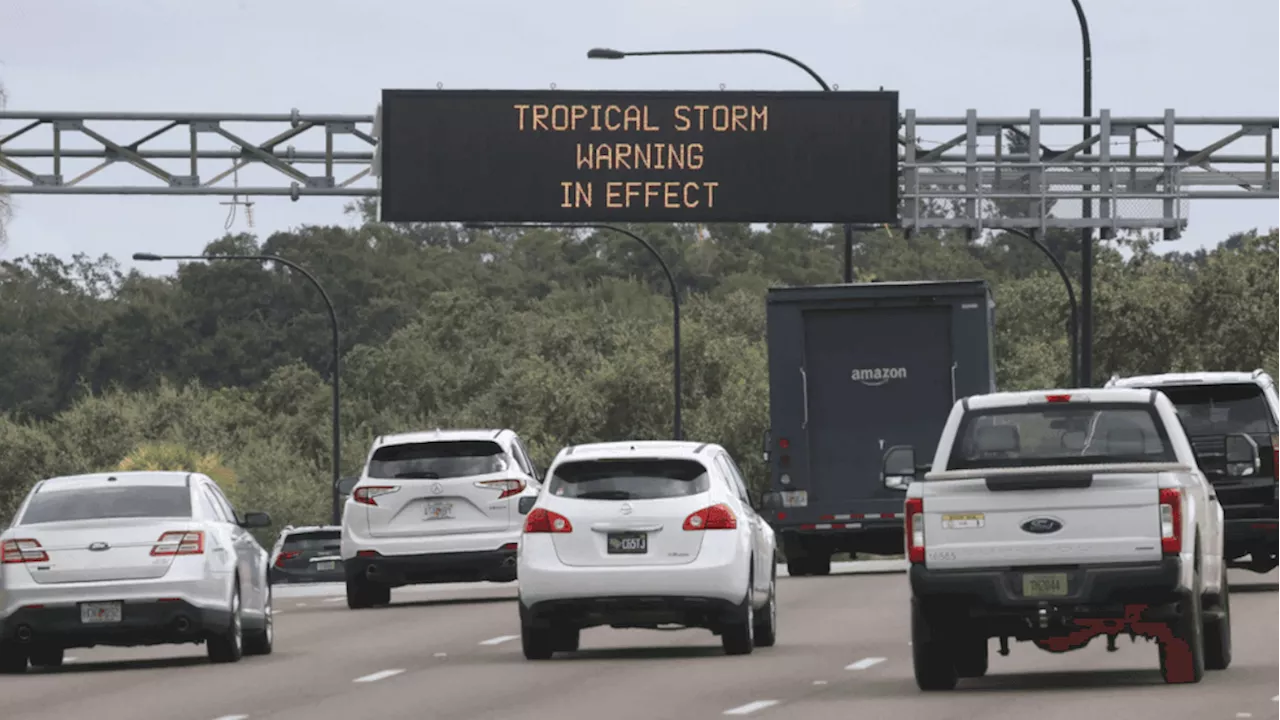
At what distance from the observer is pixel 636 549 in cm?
2261

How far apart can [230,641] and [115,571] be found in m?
1.26

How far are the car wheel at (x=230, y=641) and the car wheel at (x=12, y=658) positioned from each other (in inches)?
55.4

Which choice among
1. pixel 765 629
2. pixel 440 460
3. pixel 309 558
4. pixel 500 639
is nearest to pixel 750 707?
pixel 765 629

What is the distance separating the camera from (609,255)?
A: 496ft

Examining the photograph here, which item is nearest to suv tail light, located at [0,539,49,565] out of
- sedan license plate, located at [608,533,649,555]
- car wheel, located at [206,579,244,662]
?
car wheel, located at [206,579,244,662]

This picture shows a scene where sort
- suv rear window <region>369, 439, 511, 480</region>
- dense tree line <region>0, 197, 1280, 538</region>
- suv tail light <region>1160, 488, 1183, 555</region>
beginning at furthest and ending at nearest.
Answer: dense tree line <region>0, 197, 1280, 538</region>
suv rear window <region>369, 439, 511, 480</region>
suv tail light <region>1160, 488, 1183, 555</region>

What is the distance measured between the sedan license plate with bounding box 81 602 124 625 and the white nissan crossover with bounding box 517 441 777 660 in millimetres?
2987

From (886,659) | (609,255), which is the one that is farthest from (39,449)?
(886,659)

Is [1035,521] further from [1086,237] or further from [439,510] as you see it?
[1086,237]

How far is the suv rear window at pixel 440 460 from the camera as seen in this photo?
3081 centimetres

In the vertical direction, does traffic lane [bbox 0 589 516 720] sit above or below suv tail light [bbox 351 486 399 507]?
below

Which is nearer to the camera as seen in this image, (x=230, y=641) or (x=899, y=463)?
(x=899, y=463)

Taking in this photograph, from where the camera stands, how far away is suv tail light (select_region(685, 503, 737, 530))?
74.1 ft

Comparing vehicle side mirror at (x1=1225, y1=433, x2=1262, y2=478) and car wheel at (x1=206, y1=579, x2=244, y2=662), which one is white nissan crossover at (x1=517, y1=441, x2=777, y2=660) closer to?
car wheel at (x1=206, y1=579, x2=244, y2=662)
